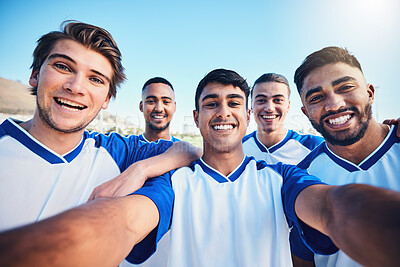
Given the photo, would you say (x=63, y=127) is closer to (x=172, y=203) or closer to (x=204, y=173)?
(x=172, y=203)

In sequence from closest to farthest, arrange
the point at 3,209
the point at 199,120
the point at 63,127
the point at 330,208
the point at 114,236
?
Answer: the point at 114,236 < the point at 330,208 < the point at 3,209 < the point at 63,127 < the point at 199,120

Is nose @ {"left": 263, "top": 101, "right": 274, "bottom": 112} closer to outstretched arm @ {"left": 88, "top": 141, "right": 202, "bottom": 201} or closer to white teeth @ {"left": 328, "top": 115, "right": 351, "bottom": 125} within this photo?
white teeth @ {"left": 328, "top": 115, "right": 351, "bottom": 125}

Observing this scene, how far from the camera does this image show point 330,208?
2.90 ft

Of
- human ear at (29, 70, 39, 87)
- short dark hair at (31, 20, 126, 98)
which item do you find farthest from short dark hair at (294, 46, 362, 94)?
human ear at (29, 70, 39, 87)

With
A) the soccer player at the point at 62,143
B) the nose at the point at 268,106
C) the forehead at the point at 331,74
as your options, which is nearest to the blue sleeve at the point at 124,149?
the soccer player at the point at 62,143

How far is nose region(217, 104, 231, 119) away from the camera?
6.50 feet

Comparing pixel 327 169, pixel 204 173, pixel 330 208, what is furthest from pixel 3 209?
pixel 327 169

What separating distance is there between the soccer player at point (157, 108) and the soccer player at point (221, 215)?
5.04 ft

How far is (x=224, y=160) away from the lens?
6.44ft

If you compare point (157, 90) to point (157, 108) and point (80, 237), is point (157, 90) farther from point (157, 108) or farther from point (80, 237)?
point (80, 237)

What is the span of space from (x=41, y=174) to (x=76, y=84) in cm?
85

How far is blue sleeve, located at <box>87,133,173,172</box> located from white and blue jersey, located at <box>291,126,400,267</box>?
5.81 ft

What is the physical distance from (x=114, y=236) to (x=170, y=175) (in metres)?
0.97

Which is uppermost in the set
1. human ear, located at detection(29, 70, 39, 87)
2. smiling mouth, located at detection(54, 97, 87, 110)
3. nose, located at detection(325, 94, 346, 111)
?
nose, located at detection(325, 94, 346, 111)
